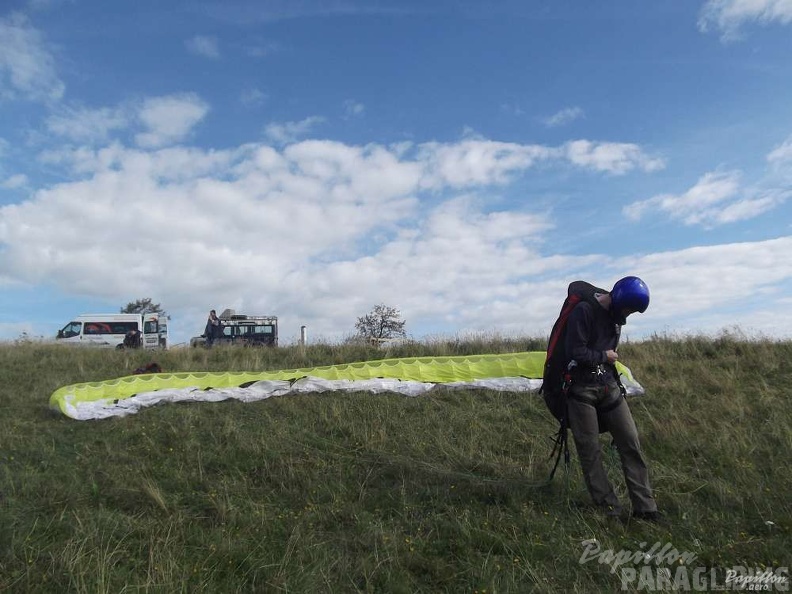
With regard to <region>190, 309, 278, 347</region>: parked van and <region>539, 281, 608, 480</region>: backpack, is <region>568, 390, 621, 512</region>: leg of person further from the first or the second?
<region>190, 309, 278, 347</region>: parked van

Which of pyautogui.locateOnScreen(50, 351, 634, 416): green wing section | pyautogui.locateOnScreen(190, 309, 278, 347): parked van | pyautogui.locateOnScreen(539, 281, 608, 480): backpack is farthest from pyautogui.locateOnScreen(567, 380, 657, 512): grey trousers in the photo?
pyautogui.locateOnScreen(190, 309, 278, 347): parked van

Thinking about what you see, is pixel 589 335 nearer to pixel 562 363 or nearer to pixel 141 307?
pixel 562 363

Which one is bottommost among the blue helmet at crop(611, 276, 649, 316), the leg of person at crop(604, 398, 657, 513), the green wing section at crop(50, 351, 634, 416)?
the leg of person at crop(604, 398, 657, 513)

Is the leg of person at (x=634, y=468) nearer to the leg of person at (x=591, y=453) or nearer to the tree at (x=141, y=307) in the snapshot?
the leg of person at (x=591, y=453)

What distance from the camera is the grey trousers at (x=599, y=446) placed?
446 cm

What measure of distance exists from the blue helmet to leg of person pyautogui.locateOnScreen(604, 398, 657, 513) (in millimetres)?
944

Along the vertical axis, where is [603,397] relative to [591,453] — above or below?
above

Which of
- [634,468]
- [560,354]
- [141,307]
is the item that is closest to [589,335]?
[560,354]

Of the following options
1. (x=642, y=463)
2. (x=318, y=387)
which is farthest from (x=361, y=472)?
(x=318, y=387)

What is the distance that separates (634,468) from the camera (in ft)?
14.6

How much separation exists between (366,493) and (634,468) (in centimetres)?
237

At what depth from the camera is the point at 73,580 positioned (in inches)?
135

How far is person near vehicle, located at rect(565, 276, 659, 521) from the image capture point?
14.6 feet

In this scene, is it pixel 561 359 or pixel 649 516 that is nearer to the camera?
pixel 649 516
